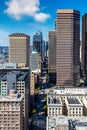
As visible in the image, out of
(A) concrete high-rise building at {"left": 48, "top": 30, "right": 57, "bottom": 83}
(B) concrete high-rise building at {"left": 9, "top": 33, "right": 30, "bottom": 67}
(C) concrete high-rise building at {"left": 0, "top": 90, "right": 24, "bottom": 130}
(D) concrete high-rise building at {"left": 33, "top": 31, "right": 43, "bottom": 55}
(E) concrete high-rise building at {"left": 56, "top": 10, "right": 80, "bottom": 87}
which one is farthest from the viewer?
(D) concrete high-rise building at {"left": 33, "top": 31, "right": 43, "bottom": 55}

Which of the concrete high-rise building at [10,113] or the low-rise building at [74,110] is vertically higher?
the concrete high-rise building at [10,113]

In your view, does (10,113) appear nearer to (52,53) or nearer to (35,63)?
(52,53)

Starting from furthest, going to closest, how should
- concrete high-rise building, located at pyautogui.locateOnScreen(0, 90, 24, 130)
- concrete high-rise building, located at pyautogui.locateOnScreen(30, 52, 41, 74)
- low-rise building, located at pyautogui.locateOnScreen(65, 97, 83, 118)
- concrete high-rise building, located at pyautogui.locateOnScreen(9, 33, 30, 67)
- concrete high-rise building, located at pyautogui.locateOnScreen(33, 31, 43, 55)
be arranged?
1. concrete high-rise building, located at pyautogui.locateOnScreen(33, 31, 43, 55)
2. concrete high-rise building, located at pyautogui.locateOnScreen(30, 52, 41, 74)
3. concrete high-rise building, located at pyautogui.locateOnScreen(9, 33, 30, 67)
4. low-rise building, located at pyautogui.locateOnScreen(65, 97, 83, 118)
5. concrete high-rise building, located at pyautogui.locateOnScreen(0, 90, 24, 130)

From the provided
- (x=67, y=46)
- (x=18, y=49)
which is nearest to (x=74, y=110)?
(x=67, y=46)

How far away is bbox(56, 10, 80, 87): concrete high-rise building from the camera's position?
8556 centimetres

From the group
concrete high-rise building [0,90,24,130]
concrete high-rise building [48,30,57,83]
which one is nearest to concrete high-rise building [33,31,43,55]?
concrete high-rise building [48,30,57,83]

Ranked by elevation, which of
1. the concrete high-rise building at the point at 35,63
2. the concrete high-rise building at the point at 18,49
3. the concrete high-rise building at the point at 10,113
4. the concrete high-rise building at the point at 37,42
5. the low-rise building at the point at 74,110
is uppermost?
the concrete high-rise building at the point at 37,42

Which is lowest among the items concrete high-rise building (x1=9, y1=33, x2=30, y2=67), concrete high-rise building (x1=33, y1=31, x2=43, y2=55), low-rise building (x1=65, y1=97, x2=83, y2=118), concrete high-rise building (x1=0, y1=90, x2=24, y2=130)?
low-rise building (x1=65, y1=97, x2=83, y2=118)

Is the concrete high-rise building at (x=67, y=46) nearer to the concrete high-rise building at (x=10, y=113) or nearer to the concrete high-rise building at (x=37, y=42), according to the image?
the concrete high-rise building at (x=10, y=113)

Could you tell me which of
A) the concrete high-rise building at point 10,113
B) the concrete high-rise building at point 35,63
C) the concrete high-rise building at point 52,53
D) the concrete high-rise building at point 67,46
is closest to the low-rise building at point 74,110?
the concrete high-rise building at point 10,113

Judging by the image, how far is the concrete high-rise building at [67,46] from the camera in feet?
281

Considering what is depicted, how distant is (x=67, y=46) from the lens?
283 feet

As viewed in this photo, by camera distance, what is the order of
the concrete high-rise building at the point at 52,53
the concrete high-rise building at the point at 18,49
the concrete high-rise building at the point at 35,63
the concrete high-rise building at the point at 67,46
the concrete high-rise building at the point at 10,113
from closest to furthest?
the concrete high-rise building at the point at 10,113, the concrete high-rise building at the point at 67,46, the concrete high-rise building at the point at 18,49, the concrete high-rise building at the point at 52,53, the concrete high-rise building at the point at 35,63

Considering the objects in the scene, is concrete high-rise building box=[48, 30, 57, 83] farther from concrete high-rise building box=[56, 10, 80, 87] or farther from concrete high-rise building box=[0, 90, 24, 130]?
concrete high-rise building box=[0, 90, 24, 130]
